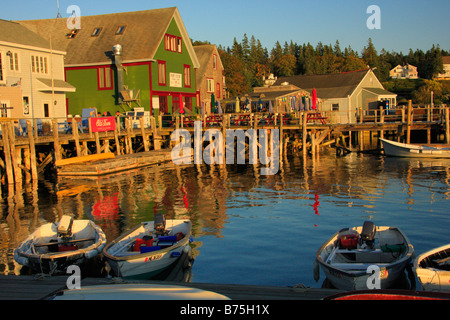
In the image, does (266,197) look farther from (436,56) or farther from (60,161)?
(436,56)

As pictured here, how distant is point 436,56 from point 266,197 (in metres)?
134

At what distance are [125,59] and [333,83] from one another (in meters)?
35.0

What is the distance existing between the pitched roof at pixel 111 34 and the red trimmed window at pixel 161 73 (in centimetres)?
204

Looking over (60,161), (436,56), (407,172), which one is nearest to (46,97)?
(60,161)

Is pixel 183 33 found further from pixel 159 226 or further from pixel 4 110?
pixel 159 226

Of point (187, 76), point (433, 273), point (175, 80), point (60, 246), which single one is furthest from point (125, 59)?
point (433, 273)

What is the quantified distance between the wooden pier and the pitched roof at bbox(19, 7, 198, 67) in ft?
21.9

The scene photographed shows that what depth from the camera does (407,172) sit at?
98.1ft

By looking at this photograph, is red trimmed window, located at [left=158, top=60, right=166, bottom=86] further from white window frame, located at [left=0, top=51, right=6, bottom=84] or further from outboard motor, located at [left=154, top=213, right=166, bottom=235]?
outboard motor, located at [left=154, top=213, right=166, bottom=235]

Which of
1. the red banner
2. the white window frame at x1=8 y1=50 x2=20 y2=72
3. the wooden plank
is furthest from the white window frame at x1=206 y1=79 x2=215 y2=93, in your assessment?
the wooden plank

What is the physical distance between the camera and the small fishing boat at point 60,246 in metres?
11.8

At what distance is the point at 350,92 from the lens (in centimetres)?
6144

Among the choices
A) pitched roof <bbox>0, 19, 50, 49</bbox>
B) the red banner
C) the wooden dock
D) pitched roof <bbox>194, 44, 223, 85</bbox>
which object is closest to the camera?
the wooden dock

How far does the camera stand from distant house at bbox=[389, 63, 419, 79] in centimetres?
16238
